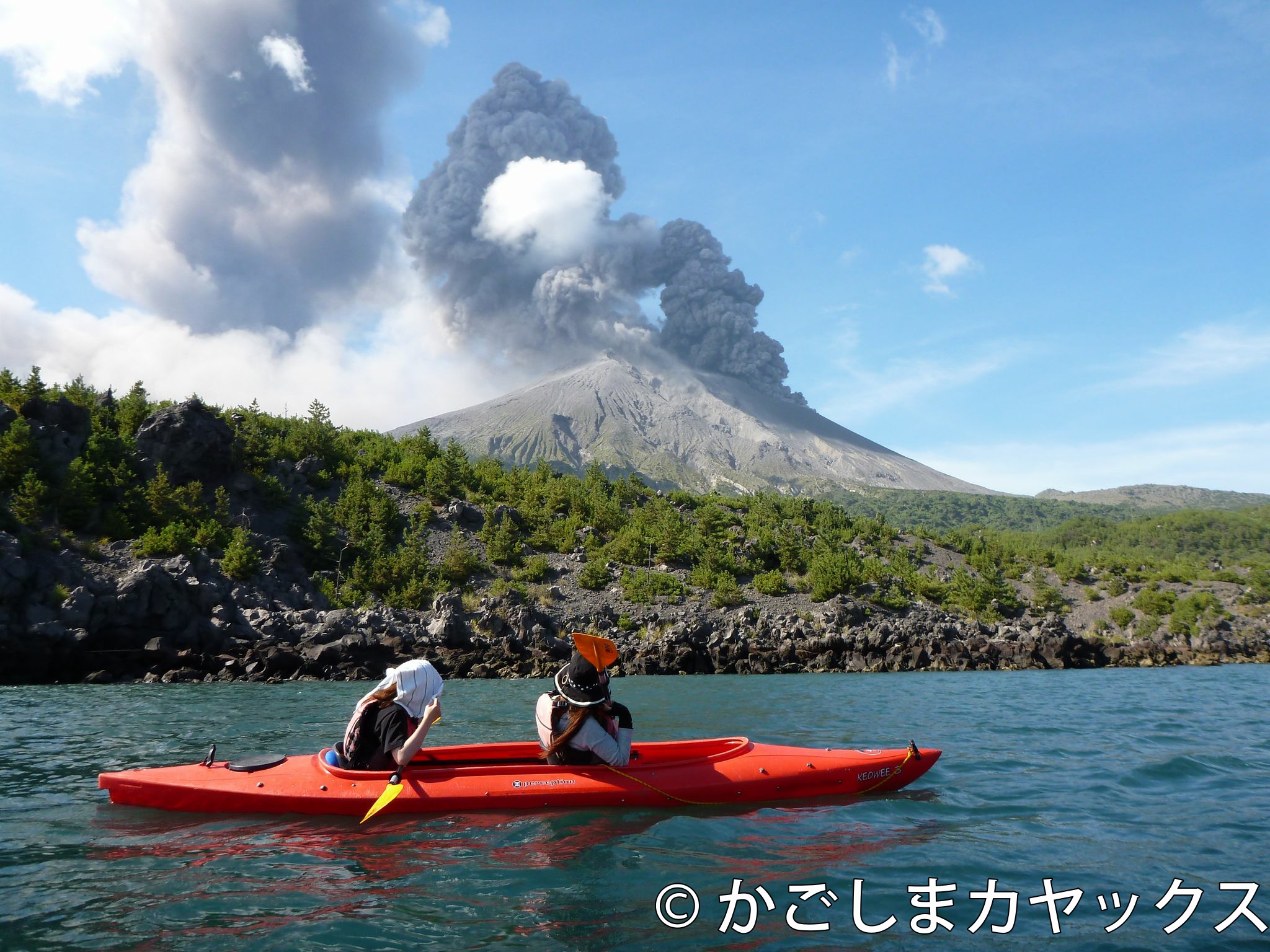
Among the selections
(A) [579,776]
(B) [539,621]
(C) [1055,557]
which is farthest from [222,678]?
(C) [1055,557]

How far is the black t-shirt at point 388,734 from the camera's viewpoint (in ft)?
31.0

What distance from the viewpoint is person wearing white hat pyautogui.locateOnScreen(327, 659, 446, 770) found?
905cm

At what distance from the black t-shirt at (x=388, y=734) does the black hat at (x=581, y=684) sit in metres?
2.04

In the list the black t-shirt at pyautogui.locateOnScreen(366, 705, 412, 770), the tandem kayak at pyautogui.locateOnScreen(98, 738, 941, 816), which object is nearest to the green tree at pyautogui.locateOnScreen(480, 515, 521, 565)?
the tandem kayak at pyautogui.locateOnScreen(98, 738, 941, 816)

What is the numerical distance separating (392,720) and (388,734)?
20 centimetres

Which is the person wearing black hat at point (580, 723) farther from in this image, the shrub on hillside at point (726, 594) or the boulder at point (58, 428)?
the boulder at point (58, 428)

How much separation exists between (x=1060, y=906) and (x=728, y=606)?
44.1 meters

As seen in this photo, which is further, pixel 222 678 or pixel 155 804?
pixel 222 678

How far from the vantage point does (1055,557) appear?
6775cm

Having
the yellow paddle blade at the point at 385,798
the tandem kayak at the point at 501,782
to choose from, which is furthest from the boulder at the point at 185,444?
the yellow paddle blade at the point at 385,798

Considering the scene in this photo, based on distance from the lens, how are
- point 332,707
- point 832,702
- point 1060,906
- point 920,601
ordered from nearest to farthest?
1. point 1060,906
2. point 332,707
3. point 832,702
4. point 920,601

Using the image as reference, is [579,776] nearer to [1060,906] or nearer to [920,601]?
[1060,906]

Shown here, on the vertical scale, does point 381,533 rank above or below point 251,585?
above

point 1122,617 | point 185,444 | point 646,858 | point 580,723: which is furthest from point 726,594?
point 646,858
